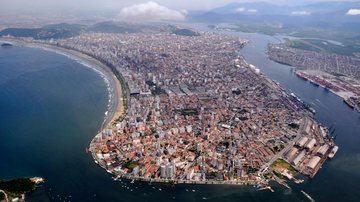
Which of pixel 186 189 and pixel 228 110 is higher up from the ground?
pixel 228 110

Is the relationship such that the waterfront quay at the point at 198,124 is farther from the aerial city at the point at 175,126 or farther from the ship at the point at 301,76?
the ship at the point at 301,76

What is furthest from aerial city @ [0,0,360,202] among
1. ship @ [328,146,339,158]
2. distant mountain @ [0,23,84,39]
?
distant mountain @ [0,23,84,39]

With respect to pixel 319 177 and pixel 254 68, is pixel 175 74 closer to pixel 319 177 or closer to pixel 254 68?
pixel 254 68

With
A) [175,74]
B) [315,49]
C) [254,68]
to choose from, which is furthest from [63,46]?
[315,49]

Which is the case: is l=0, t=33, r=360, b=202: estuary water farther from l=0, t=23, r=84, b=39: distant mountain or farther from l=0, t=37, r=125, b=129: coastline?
l=0, t=23, r=84, b=39: distant mountain

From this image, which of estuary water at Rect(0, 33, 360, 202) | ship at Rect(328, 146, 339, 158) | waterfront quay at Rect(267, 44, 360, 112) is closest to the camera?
estuary water at Rect(0, 33, 360, 202)

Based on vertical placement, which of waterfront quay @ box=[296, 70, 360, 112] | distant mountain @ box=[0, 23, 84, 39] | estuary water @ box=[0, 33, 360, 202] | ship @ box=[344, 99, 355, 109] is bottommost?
estuary water @ box=[0, 33, 360, 202]

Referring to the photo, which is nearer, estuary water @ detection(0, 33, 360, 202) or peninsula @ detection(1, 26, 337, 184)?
estuary water @ detection(0, 33, 360, 202)
